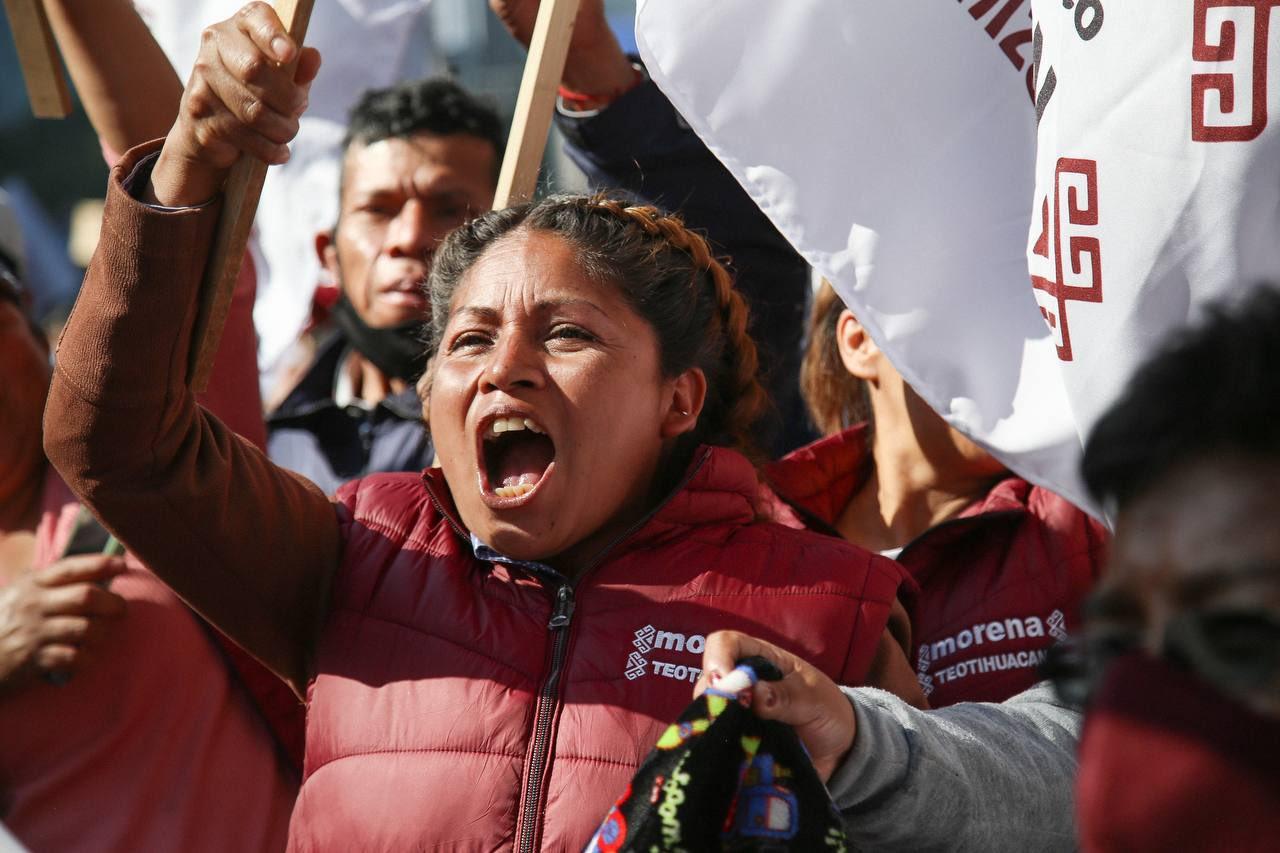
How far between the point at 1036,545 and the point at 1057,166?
0.56 meters

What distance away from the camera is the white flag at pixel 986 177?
1.93m

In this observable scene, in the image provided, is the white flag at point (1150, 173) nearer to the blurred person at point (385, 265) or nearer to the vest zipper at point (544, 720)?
the vest zipper at point (544, 720)

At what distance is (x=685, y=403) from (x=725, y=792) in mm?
875

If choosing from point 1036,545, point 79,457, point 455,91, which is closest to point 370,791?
point 79,457

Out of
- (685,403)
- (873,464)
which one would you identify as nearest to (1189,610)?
(685,403)

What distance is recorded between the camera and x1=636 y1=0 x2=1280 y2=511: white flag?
1.93m

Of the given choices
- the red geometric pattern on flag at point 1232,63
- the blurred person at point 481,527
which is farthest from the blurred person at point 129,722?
the red geometric pattern on flag at point 1232,63

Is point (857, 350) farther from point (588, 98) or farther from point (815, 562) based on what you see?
point (815, 562)

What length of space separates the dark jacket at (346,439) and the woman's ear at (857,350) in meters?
0.81

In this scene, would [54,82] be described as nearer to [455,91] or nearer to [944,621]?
[455,91]

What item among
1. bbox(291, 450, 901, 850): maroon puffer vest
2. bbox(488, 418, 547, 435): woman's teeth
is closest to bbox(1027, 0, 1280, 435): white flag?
bbox(291, 450, 901, 850): maroon puffer vest

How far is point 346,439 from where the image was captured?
3289 millimetres

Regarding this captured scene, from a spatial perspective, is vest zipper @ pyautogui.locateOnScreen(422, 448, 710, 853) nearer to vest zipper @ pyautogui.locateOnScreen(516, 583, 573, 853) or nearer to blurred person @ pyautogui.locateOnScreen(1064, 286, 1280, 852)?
vest zipper @ pyautogui.locateOnScreen(516, 583, 573, 853)

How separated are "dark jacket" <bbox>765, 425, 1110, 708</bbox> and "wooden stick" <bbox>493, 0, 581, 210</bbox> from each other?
1.96 ft
